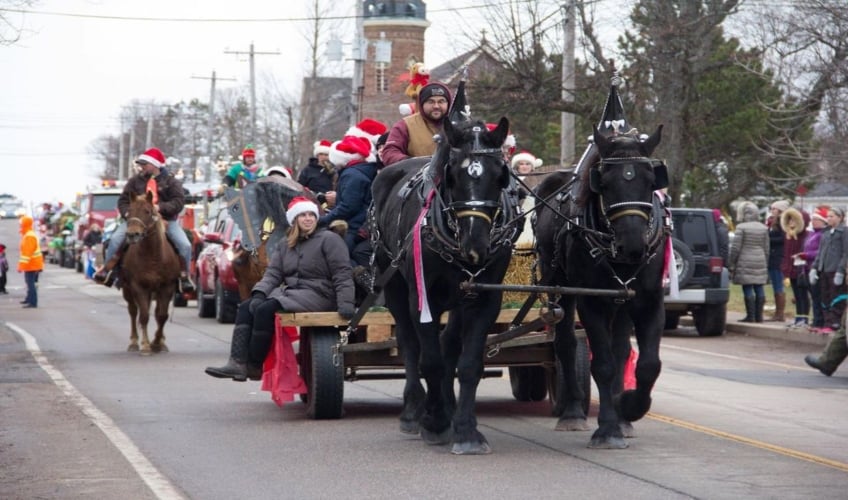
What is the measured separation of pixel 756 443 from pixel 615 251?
186cm

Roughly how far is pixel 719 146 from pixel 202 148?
267ft

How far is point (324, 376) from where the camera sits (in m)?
11.7

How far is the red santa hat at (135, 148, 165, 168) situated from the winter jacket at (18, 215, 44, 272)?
12379 millimetres

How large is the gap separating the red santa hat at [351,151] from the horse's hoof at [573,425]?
309cm

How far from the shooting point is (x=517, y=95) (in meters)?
35.6

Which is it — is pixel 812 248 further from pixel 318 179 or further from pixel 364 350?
pixel 364 350

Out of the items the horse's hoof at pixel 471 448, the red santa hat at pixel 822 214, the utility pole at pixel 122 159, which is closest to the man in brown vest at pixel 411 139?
the horse's hoof at pixel 471 448

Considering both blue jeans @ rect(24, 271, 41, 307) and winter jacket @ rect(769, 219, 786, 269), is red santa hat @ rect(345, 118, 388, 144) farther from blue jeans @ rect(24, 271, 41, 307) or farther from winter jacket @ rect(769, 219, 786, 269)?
blue jeans @ rect(24, 271, 41, 307)

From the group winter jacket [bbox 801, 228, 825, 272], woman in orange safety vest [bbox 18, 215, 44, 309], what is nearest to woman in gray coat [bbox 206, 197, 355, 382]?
winter jacket [bbox 801, 228, 825, 272]

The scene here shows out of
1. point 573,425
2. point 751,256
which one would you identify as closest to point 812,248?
point 751,256

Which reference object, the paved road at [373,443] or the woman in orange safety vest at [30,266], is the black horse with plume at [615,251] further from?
the woman in orange safety vest at [30,266]

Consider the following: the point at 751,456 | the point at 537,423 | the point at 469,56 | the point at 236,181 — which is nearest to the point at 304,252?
the point at 537,423

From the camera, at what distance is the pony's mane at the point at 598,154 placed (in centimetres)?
980

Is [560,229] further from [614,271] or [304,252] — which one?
[304,252]
